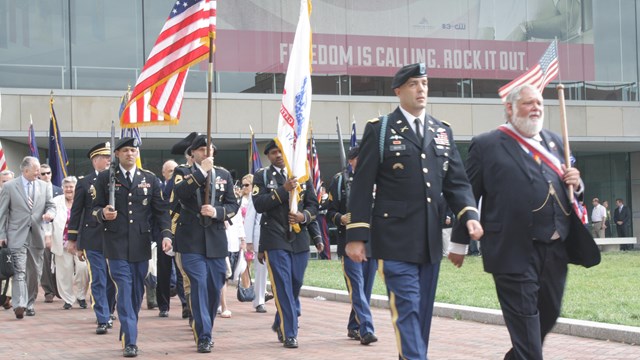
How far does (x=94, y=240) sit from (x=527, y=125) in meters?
→ 7.23

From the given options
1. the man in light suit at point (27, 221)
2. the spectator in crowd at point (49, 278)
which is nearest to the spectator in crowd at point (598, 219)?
the spectator in crowd at point (49, 278)

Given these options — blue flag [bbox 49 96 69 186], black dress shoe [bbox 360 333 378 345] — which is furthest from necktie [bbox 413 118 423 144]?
blue flag [bbox 49 96 69 186]

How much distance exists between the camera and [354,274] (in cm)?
1066

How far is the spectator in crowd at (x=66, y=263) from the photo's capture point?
15.8 metres

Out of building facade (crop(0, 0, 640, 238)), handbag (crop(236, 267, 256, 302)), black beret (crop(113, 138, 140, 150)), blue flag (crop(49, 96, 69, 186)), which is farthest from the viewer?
building facade (crop(0, 0, 640, 238))

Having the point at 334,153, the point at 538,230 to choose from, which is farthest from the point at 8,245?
the point at 334,153

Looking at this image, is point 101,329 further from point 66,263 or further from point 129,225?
point 66,263

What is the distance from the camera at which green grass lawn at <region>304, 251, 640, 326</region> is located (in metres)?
11.8

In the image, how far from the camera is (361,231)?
659cm

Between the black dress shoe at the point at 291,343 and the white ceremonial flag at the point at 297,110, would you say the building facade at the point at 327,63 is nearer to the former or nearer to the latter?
the white ceremonial flag at the point at 297,110

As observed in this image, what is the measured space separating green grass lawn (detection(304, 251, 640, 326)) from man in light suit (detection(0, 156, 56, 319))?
521cm

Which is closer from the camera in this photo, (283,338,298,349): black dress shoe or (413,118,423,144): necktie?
(413,118,423,144): necktie

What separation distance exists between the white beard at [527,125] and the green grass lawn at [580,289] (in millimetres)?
4654

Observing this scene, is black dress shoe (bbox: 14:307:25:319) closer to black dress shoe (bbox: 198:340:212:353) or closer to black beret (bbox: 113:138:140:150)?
black beret (bbox: 113:138:140:150)
